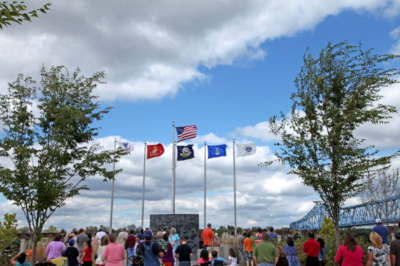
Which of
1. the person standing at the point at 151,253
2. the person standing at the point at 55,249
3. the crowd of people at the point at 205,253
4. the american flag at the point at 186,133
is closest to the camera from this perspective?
the crowd of people at the point at 205,253

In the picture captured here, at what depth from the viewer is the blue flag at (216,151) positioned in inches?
1176

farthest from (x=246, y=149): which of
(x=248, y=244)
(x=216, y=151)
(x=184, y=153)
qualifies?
(x=248, y=244)

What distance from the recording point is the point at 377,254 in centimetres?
978

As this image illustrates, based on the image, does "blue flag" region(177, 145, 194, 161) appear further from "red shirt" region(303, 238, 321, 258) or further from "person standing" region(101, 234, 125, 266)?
"person standing" region(101, 234, 125, 266)

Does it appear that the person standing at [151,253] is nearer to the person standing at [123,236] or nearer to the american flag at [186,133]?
the person standing at [123,236]

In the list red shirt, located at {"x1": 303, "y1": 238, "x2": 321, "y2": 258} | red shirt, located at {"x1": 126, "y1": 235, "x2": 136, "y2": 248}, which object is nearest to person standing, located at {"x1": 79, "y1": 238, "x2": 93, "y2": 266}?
red shirt, located at {"x1": 126, "y1": 235, "x2": 136, "y2": 248}

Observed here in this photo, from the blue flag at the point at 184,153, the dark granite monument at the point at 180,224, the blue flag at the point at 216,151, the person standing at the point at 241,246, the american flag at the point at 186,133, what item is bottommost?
the person standing at the point at 241,246

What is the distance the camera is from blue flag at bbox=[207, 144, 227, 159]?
98.0ft

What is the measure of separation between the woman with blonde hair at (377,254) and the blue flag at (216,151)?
2026cm

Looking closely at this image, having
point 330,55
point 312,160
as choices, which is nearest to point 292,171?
point 312,160

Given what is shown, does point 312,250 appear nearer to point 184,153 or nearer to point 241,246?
point 241,246

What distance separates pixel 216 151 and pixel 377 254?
20.4m

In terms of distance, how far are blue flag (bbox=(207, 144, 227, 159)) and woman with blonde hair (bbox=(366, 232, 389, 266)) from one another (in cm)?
2026

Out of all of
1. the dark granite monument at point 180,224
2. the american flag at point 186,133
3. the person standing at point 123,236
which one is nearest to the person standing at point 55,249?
the person standing at point 123,236
